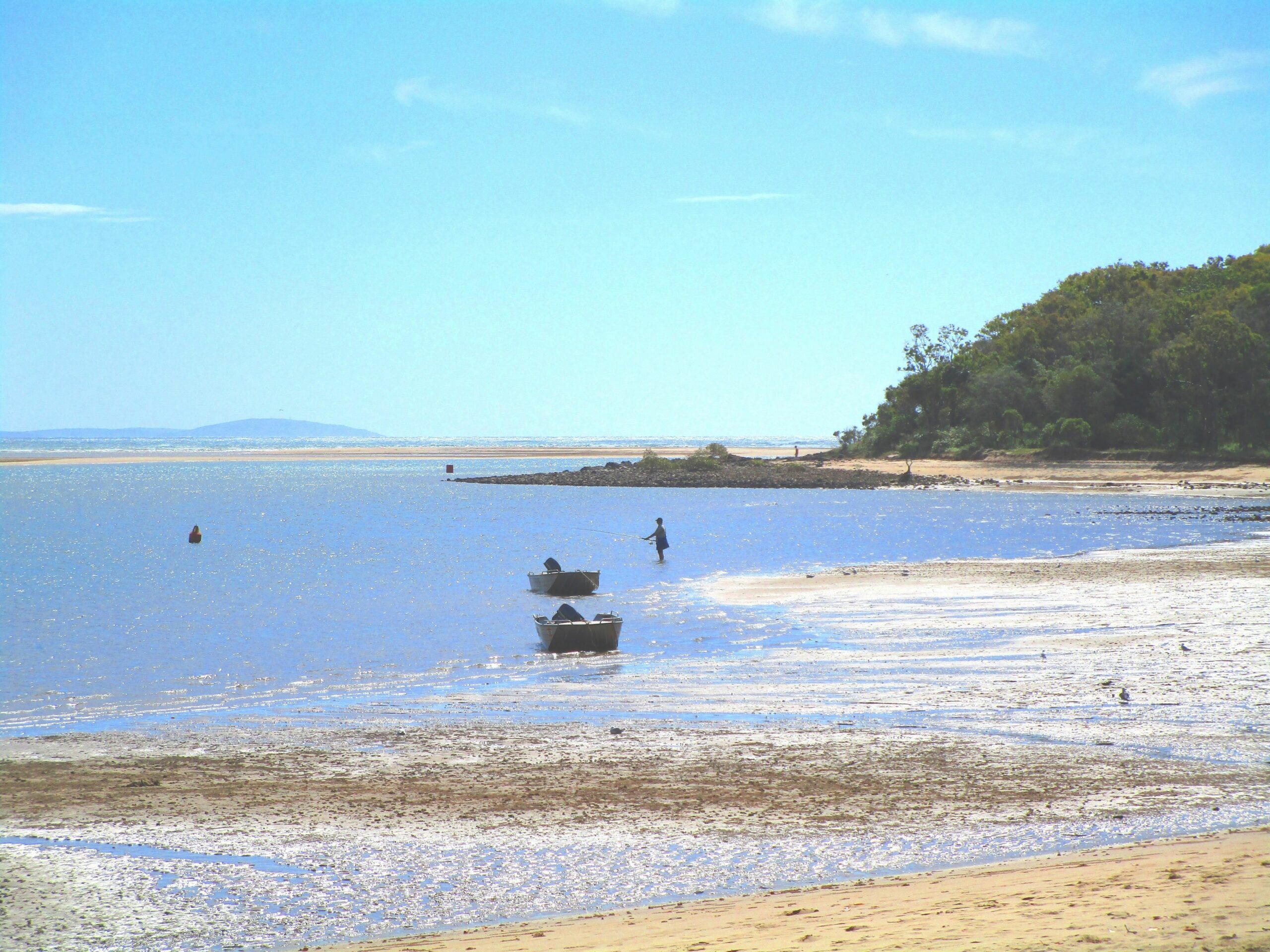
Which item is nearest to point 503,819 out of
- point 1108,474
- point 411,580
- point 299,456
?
point 411,580

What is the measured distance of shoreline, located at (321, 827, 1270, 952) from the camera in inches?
253

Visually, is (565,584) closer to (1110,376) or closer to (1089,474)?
(1089,474)

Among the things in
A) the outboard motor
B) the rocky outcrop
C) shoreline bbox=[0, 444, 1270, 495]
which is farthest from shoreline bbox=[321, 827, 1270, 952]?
the rocky outcrop

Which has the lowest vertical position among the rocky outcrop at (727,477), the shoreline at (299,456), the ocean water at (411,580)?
the ocean water at (411,580)

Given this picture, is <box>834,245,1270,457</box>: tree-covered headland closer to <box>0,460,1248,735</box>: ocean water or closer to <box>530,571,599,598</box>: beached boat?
<box>0,460,1248,735</box>: ocean water

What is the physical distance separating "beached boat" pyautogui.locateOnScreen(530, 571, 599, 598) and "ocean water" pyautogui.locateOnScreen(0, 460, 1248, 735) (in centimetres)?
59

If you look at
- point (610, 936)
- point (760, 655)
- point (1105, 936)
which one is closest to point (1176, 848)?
point (1105, 936)

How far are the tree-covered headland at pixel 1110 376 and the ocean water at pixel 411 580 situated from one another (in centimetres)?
1600

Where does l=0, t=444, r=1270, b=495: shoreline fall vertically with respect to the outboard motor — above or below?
above

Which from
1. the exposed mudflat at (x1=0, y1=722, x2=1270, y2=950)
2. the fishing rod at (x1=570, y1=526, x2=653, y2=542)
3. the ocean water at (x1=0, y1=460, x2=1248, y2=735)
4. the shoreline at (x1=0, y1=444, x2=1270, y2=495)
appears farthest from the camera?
the shoreline at (x1=0, y1=444, x2=1270, y2=495)

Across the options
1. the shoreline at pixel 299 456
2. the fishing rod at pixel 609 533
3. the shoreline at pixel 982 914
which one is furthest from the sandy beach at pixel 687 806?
the shoreline at pixel 299 456

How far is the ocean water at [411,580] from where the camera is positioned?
680 inches

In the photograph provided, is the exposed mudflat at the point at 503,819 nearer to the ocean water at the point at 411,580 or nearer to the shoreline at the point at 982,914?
the shoreline at the point at 982,914

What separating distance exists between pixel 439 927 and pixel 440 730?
607cm
